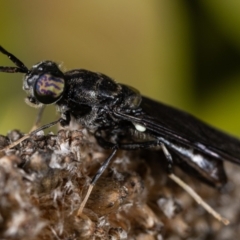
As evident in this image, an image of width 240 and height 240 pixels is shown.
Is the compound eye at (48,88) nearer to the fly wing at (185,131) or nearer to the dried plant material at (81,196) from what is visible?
the dried plant material at (81,196)

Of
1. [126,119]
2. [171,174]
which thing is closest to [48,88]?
[126,119]

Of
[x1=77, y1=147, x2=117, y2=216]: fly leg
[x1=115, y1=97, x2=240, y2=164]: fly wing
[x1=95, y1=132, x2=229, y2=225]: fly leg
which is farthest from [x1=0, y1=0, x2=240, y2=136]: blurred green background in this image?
[x1=77, y1=147, x2=117, y2=216]: fly leg

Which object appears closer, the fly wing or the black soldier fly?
the black soldier fly

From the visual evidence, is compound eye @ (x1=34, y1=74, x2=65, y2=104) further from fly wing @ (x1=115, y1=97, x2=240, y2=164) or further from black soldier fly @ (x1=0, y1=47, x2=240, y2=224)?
fly wing @ (x1=115, y1=97, x2=240, y2=164)

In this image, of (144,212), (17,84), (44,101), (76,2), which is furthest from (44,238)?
(76,2)

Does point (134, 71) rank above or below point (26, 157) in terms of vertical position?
above

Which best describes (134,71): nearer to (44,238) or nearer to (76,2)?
(76,2)

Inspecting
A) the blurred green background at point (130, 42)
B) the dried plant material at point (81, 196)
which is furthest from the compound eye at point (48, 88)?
the blurred green background at point (130, 42)
